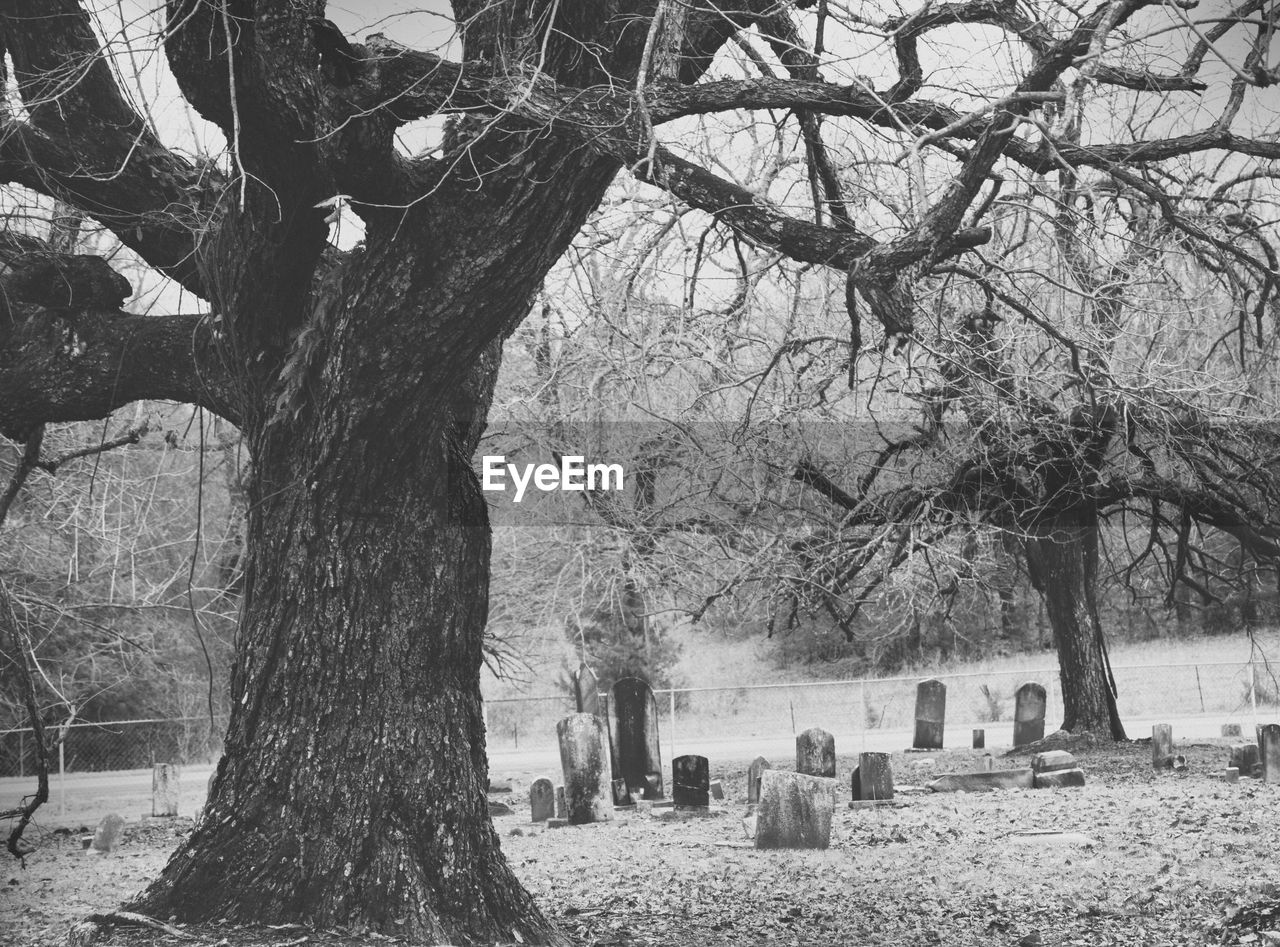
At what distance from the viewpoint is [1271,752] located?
12812 mm

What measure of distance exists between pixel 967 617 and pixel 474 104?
35234 mm

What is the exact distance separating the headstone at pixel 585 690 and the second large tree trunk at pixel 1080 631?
10312 mm

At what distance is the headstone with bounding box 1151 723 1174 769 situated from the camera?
556 inches

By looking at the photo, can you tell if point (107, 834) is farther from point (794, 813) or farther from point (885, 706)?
point (885, 706)

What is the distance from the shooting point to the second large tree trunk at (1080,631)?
56.0 feet

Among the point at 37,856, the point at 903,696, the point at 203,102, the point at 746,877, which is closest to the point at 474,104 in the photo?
the point at 203,102

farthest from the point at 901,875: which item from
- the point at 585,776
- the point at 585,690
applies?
the point at 585,690

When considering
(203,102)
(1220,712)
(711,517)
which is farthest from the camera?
(1220,712)

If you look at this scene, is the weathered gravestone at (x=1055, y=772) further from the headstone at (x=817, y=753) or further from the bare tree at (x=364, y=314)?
the bare tree at (x=364, y=314)

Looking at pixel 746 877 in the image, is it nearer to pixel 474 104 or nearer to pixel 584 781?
pixel 584 781

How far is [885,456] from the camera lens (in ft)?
49.0

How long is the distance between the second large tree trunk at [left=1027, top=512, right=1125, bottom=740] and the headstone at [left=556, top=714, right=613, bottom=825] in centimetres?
762

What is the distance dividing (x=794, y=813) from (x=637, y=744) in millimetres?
4830

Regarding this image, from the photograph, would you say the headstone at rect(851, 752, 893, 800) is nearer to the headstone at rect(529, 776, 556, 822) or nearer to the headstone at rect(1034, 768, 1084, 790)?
the headstone at rect(1034, 768, 1084, 790)
